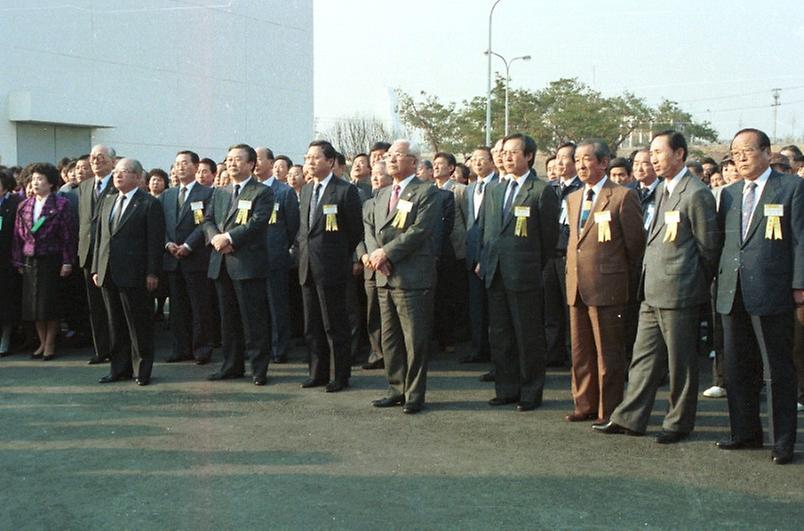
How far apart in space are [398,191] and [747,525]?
3700mm

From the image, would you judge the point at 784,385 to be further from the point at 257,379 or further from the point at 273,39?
the point at 273,39

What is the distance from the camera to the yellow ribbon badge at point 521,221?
692 cm

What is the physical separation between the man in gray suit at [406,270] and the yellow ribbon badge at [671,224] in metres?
1.83

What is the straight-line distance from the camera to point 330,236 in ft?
25.0

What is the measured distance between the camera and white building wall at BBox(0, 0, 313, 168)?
20297 mm

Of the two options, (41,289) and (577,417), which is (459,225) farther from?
(41,289)

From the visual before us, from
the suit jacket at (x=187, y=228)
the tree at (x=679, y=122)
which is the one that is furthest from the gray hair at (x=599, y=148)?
the tree at (x=679, y=122)

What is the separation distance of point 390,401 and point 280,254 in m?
2.65

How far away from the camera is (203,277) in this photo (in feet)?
29.7

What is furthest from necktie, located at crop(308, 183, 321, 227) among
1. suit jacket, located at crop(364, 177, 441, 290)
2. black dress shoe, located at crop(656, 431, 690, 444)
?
black dress shoe, located at crop(656, 431, 690, 444)

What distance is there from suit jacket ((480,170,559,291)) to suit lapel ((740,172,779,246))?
1.76 meters

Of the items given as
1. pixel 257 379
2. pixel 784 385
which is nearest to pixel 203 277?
pixel 257 379

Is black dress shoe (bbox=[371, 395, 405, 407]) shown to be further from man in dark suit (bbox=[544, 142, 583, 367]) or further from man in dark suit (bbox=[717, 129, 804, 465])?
man in dark suit (bbox=[717, 129, 804, 465])

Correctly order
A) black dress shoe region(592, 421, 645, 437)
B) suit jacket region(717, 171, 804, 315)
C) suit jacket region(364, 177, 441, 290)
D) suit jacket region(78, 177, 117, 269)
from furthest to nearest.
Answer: suit jacket region(78, 177, 117, 269) → suit jacket region(364, 177, 441, 290) → black dress shoe region(592, 421, 645, 437) → suit jacket region(717, 171, 804, 315)
